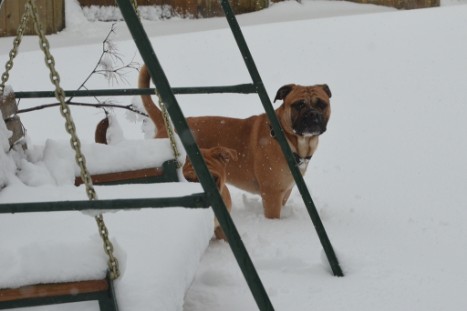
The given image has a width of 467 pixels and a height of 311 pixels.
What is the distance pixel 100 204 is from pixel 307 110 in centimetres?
223

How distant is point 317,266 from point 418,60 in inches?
200

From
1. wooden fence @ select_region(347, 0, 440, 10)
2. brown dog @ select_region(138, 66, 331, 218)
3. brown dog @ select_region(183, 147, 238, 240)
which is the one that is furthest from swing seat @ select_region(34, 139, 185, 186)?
wooden fence @ select_region(347, 0, 440, 10)

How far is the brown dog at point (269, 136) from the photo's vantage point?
406 cm

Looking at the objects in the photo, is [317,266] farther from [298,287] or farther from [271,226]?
[271,226]

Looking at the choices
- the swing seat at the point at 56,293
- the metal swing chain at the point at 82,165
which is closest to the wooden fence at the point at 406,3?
the metal swing chain at the point at 82,165

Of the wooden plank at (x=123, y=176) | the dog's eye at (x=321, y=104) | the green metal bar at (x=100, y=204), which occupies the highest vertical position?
the green metal bar at (x=100, y=204)

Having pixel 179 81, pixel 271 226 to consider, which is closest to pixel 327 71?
pixel 179 81

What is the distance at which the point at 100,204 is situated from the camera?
76.0 inches

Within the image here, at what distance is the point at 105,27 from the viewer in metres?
10.5

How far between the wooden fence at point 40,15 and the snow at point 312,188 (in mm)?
374

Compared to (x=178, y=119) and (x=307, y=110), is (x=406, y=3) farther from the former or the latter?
(x=178, y=119)

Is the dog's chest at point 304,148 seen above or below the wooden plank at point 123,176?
below

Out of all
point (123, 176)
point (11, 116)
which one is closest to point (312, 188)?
point (123, 176)

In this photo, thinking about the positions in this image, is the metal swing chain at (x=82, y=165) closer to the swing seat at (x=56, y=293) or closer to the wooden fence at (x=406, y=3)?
the swing seat at (x=56, y=293)
